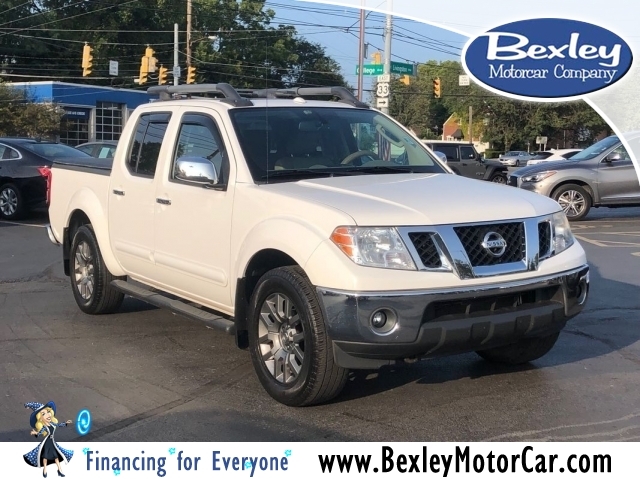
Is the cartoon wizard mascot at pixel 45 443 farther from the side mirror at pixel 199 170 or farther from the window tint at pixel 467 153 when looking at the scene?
the window tint at pixel 467 153

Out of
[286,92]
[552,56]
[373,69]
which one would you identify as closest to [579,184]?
[552,56]

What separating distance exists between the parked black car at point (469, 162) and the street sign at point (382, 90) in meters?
6.07

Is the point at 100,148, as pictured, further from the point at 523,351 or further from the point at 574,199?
the point at 523,351

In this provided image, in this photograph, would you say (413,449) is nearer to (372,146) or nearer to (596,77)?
(372,146)

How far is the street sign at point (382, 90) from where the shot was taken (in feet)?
66.0

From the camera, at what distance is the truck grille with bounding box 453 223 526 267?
477cm

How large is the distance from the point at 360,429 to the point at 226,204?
180 cm

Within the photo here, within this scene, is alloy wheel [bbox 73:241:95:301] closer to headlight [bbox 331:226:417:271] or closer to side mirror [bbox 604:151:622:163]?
headlight [bbox 331:226:417:271]

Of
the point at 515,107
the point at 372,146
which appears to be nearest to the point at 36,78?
the point at 515,107

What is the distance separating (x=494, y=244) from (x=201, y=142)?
242cm

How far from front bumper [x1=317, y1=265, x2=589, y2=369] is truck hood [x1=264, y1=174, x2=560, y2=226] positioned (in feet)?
1.38

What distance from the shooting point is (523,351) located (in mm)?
5848

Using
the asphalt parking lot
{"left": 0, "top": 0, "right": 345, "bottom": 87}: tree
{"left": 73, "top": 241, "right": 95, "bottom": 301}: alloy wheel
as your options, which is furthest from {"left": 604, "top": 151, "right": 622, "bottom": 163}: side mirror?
{"left": 0, "top": 0, "right": 345, "bottom": 87}: tree

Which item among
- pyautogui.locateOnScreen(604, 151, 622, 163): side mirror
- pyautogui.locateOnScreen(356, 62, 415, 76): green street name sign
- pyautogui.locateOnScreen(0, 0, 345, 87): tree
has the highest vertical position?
pyautogui.locateOnScreen(0, 0, 345, 87): tree
